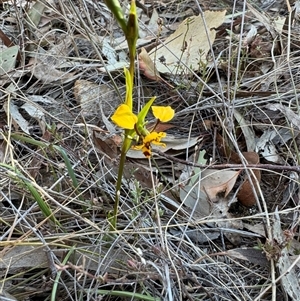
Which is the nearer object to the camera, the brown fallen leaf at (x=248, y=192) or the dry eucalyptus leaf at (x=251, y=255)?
the dry eucalyptus leaf at (x=251, y=255)

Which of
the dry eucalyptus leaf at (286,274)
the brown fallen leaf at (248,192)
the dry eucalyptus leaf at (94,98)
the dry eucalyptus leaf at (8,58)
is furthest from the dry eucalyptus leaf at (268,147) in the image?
the dry eucalyptus leaf at (8,58)

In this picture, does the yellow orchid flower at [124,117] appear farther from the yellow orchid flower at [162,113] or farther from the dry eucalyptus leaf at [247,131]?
the dry eucalyptus leaf at [247,131]

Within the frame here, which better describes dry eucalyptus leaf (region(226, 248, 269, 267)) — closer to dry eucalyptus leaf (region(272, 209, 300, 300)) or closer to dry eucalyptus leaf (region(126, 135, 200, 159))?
dry eucalyptus leaf (region(272, 209, 300, 300))

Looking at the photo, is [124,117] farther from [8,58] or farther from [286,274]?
[8,58]

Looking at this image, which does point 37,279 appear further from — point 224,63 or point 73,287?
point 224,63

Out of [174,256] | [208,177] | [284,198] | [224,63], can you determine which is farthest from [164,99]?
[174,256]

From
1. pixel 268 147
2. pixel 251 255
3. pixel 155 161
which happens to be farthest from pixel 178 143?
pixel 251 255
